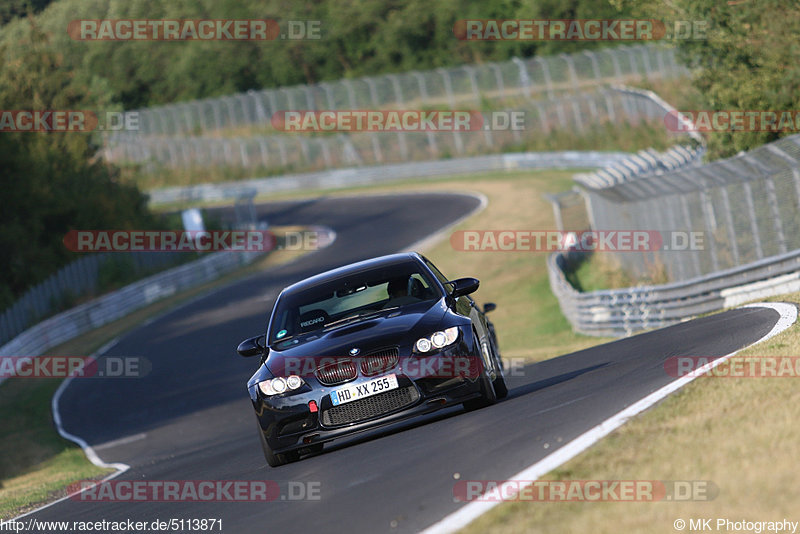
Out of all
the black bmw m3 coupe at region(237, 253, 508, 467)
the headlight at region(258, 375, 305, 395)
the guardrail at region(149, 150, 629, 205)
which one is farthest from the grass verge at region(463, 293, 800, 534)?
the guardrail at region(149, 150, 629, 205)

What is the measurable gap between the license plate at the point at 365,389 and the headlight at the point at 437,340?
0.34 m

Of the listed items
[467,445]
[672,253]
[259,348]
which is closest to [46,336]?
[672,253]

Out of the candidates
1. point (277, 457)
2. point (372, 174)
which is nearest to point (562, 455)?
point (277, 457)

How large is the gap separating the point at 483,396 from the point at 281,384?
1.65 meters

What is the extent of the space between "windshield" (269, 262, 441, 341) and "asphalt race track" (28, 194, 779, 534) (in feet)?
3.46

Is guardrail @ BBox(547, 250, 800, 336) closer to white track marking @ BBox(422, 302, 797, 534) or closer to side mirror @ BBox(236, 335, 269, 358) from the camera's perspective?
white track marking @ BBox(422, 302, 797, 534)

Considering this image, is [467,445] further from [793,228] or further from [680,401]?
[793,228]

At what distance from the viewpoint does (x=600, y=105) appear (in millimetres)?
56562

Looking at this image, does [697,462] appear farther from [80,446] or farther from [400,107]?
[400,107]

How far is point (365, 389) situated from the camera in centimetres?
920

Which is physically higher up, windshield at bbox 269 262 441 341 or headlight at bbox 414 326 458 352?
windshield at bbox 269 262 441 341

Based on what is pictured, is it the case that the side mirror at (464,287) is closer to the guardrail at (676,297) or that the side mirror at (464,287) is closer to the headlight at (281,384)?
the headlight at (281,384)

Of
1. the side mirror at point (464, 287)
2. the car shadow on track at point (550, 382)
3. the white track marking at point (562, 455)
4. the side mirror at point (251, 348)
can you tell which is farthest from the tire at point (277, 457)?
the white track marking at point (562, 455)

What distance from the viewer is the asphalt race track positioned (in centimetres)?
691
